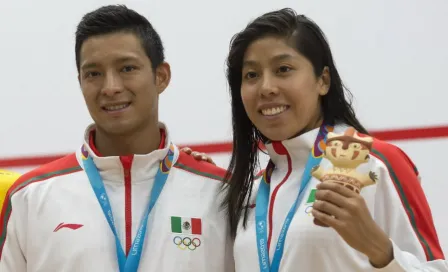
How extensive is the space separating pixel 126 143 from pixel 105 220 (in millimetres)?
248

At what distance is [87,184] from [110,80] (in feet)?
0.97

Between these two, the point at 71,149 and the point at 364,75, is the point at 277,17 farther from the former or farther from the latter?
the point at 71,149

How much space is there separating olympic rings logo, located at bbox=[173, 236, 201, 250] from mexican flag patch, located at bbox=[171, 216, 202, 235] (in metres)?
0.02

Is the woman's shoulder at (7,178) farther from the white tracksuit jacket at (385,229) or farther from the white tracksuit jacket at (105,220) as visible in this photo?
the white tracksuit jacket at (385,229)

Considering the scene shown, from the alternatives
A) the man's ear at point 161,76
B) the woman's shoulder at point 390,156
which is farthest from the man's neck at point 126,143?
the woman's shoulder at point 390,156

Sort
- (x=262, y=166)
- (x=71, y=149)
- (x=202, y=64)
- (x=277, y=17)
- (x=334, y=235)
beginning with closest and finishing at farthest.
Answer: (x=334, y=235), (x=277, y=17), (x=262, y=166), (x=202, y=64), (x=71, y=149)

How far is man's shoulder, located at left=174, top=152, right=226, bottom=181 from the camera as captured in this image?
7.48 feet

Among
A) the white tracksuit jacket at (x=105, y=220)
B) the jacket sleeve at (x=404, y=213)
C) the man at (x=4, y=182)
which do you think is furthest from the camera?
the man at (x=4, y=182)

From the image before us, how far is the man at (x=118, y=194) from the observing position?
2107 millimetres

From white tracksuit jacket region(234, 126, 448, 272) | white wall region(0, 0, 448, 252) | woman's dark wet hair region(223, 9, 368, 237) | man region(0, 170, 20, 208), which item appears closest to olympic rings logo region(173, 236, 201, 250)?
woman's dark wet hair region(223, 9, 368, 237)

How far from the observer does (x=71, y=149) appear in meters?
3.69

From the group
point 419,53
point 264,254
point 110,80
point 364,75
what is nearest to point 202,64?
point 364,75

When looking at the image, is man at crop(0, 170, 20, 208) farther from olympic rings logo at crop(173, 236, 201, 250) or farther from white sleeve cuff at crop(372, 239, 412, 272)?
white sleeve cuff at crop(372, 239, 412, 272)

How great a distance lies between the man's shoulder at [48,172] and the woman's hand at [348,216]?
2.81ft
